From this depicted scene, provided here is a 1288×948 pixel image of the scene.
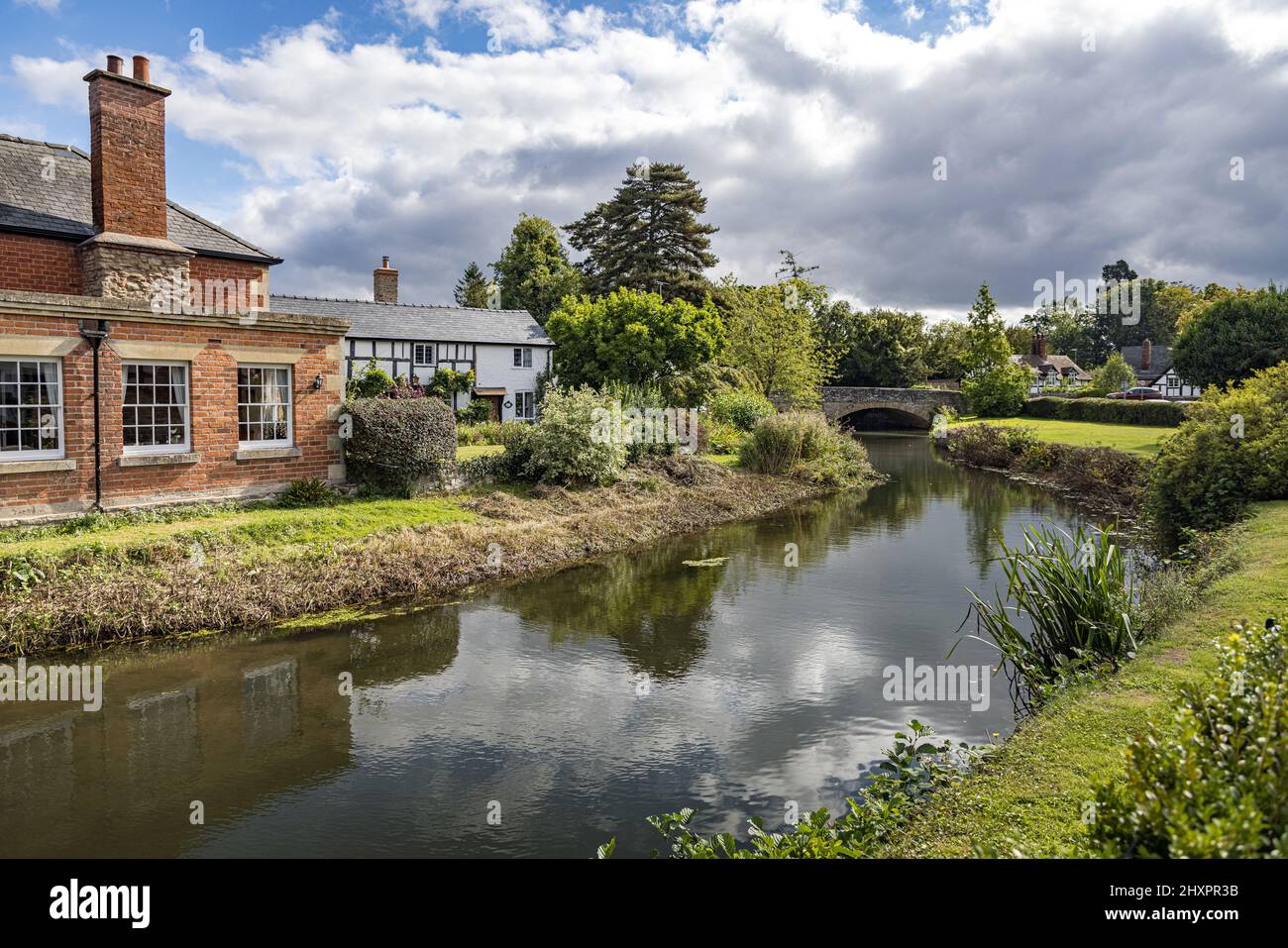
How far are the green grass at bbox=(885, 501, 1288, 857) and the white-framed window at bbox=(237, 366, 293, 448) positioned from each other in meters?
14.5

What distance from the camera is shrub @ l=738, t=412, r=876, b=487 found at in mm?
30422

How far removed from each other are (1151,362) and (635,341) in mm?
79160

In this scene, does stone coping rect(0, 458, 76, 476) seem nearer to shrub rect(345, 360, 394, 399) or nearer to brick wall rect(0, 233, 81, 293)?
brick wall rect(0, 233, 81, 293)

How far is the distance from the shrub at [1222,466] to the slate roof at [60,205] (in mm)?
21052

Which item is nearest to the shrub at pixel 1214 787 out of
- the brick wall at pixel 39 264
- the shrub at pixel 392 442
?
the shrub at pixel 392 442

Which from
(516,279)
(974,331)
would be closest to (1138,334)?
(974,331)

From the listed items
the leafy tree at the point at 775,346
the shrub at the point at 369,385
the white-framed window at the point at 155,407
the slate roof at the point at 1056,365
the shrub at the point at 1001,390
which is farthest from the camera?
the slate roof at the point at 1056,365

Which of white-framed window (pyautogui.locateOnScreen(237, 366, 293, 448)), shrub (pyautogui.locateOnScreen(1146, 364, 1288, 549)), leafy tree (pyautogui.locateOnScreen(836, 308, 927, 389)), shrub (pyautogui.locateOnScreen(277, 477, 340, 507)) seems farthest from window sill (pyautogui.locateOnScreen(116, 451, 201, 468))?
leafy tree (pyautogui.locateOnScreen(836, 308, 927, 389))

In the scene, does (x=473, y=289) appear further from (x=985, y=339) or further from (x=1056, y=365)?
(x=1056, y=365)

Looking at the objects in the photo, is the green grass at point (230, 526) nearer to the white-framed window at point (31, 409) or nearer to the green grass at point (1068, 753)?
the white-framed window at point (31, 409)

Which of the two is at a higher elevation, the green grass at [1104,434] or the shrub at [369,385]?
the shrub at [369,385]

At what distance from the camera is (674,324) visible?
3397 cm

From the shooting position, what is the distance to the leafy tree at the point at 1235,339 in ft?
118

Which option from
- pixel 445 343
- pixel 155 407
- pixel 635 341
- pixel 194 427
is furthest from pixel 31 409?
pixel 445 343
